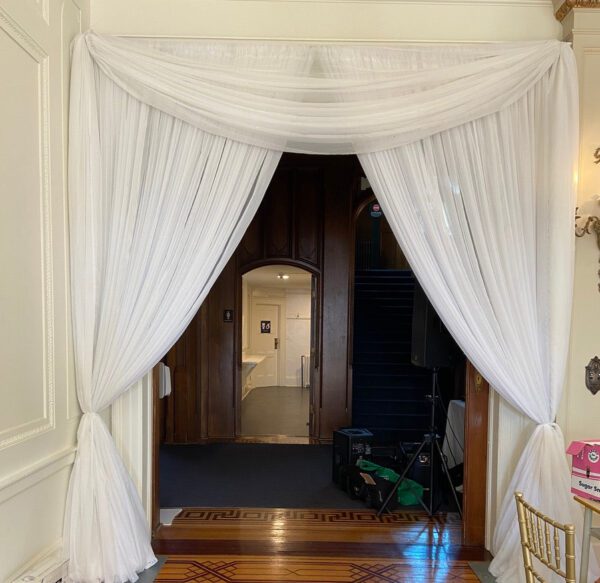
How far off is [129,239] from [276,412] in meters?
5.60

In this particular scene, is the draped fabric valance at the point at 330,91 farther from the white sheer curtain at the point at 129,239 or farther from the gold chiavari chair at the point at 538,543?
the gold chiavari chair at the point at 538,543

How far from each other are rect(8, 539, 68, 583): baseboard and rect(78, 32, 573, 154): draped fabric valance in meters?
2.30

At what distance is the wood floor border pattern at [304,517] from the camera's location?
11.6 ft

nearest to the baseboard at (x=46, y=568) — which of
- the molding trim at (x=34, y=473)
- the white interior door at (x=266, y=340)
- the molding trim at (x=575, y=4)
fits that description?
the molding trim at (x=34, y=473)

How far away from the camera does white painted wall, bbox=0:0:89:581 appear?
2115mm

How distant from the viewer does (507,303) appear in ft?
8.79

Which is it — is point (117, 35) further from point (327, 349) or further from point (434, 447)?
point (327, 349)

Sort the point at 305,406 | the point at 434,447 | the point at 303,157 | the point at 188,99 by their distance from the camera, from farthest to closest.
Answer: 1. the point at 305,406
2. the point at 303,157
3. the point at 434,447
4. the point at 188,99

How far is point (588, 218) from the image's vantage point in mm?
2766

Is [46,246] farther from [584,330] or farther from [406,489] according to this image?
[406,489]

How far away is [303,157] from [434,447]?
12.1 ft

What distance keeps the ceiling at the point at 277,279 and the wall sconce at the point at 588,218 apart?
5.74 m

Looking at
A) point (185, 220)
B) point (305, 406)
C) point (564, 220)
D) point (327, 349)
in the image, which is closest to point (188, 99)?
point (185, 220)

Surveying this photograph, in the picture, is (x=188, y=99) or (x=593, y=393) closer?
(x=188, y=99)
